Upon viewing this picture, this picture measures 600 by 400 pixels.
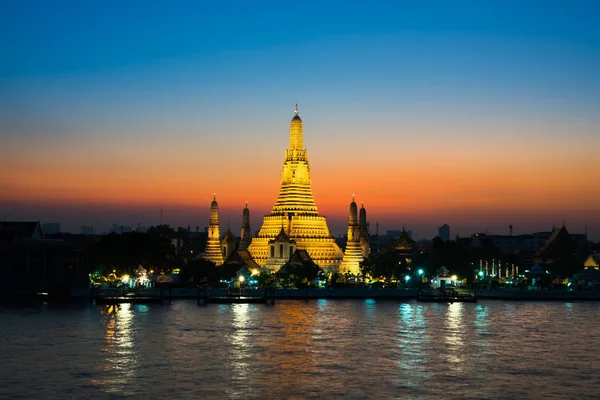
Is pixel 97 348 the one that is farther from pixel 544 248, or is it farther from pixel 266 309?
pixel 544 248

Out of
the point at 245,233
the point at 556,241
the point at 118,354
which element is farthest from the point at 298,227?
the point at 118,354

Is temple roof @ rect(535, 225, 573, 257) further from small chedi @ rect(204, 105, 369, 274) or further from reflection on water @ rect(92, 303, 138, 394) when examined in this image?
reflection on water @ rect(92, 303, 138, 394)

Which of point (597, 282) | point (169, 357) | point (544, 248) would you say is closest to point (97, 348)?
point (169, 357)

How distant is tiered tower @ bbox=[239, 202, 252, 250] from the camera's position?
126 metres

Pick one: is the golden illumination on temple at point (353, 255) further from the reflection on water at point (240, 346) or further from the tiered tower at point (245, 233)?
the reflection on water at point (240, 346)

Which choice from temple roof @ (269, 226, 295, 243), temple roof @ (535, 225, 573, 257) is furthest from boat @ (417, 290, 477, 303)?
temple roof @ (535, 225, 573, 257)

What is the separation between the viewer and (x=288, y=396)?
3703 cm

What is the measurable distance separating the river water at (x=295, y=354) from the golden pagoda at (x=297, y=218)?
3968 cm

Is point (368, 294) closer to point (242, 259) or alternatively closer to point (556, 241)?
point (242, 259)

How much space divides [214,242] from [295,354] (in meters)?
71.5

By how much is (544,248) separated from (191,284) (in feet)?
232

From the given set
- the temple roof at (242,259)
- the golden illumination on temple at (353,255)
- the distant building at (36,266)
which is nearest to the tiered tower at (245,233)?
the temple roof at (242,259)

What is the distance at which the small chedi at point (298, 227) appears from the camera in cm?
11775

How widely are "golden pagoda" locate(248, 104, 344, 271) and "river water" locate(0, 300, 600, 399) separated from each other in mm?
39678
